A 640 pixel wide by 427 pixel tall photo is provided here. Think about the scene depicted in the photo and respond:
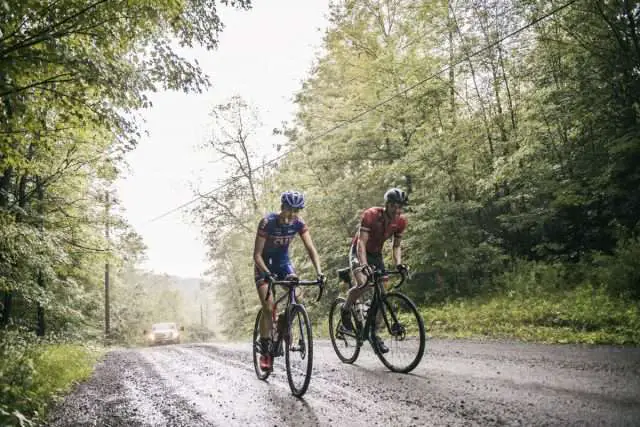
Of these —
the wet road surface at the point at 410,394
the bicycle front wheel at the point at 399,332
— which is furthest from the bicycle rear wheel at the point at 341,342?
the bicycle front wheel at the point at 399,332

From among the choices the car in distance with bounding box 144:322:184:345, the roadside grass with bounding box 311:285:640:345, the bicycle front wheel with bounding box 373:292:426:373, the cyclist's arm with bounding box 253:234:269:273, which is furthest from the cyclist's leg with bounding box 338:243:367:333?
the car in distance with bounding box 144:322:184:345

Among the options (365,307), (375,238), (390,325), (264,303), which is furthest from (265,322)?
(375,238)

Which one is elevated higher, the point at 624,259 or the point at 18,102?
the point at 18,102

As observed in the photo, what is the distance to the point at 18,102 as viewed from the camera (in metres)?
4.82

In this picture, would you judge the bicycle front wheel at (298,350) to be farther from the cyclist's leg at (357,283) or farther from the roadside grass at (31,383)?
the roadside grass at (31,383)

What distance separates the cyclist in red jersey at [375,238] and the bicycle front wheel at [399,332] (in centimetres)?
12

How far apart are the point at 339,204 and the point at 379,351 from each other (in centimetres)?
860

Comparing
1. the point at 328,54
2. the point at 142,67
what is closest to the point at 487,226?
the point at 328,54

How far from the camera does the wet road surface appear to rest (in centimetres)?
311

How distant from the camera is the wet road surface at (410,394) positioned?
10.2ft

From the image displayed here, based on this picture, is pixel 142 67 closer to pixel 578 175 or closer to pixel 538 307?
pixel 538 307

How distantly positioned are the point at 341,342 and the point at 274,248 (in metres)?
1.89

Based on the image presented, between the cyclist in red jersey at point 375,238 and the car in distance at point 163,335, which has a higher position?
the cyclist in red jersey at point 375,238

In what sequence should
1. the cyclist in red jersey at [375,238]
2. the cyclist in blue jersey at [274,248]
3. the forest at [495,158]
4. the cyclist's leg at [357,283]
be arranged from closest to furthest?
the cyclist in blue jersey at [274,248] → the cyclist in red jersey at [375,238] → the cyclist's leg at [357,283] → the forest at [495,158]
